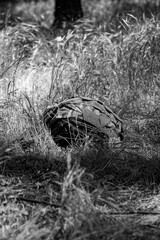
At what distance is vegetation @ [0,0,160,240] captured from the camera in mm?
2223

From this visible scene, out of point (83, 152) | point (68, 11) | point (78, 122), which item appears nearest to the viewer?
point (83, 152)

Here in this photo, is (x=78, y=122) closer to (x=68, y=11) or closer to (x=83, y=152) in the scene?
(x=83, y=152)

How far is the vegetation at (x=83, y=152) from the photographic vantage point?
7.29 feet

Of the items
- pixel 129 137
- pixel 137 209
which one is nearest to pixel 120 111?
pixel 129 137

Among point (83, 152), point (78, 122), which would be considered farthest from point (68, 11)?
point (83, 152)

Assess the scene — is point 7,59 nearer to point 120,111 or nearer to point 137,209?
point 120,111

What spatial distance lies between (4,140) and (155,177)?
42.7 inches

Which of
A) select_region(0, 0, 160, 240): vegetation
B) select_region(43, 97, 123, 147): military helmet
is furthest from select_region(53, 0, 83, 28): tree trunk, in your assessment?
select_region(43, 97, 123, 147): military helmet

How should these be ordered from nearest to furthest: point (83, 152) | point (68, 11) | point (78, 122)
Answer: point (83, 152), point (78, 122), point (68, 11)

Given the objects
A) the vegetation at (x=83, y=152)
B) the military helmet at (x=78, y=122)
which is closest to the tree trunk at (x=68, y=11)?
the vegetation at (x=83, y=152)

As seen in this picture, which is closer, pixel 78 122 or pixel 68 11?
pixel 78 122

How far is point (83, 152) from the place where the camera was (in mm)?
3020

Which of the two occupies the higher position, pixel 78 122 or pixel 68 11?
pixel 68 11

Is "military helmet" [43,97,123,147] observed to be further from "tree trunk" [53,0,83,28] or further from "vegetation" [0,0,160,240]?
"tree trunk" [53,0,83,28]
